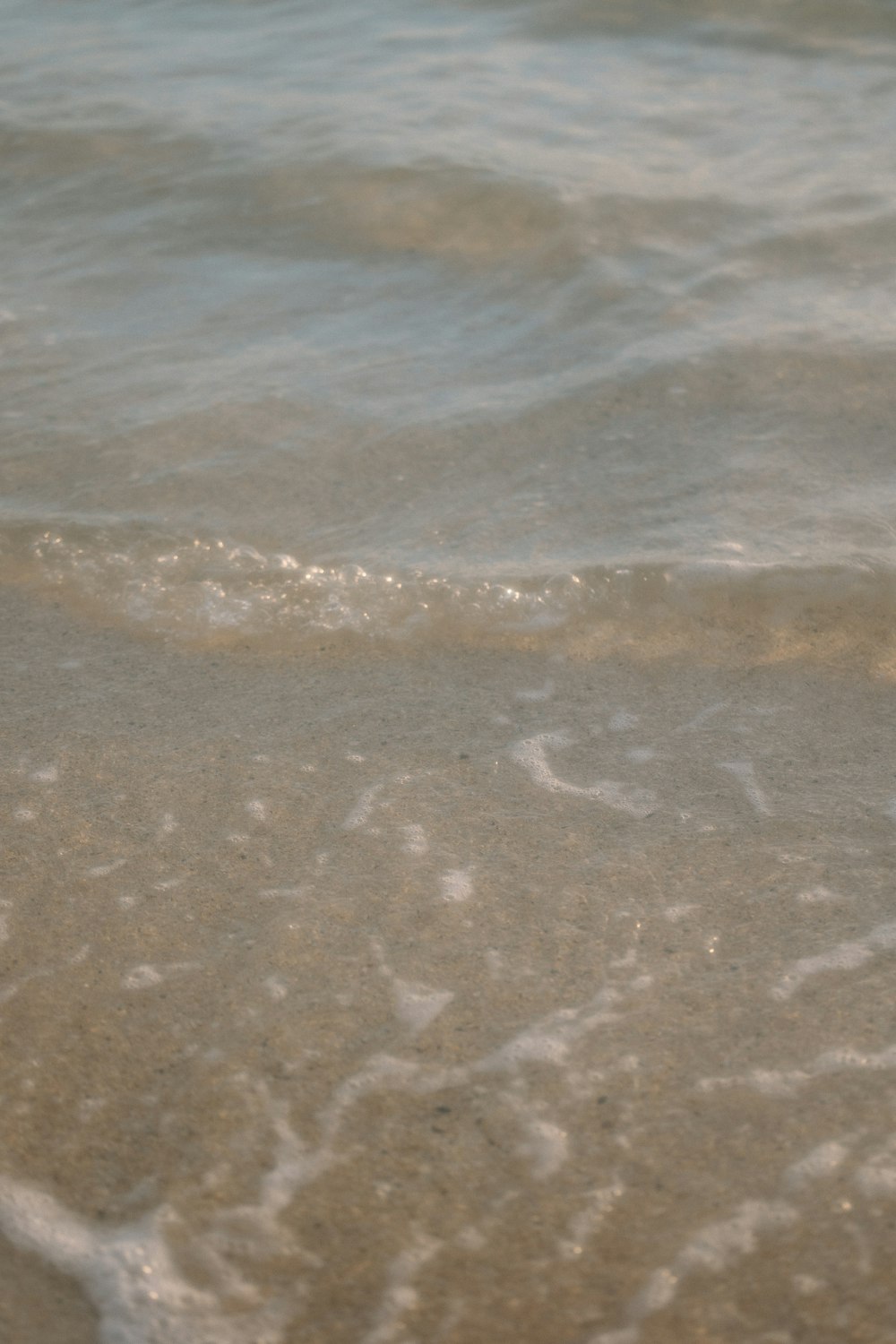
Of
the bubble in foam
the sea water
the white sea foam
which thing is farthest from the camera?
the white sea foam

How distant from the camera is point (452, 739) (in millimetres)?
2936

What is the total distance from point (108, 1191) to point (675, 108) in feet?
20.0

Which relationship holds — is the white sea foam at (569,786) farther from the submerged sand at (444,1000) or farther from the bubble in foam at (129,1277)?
the bubble in foam at (129,1277)

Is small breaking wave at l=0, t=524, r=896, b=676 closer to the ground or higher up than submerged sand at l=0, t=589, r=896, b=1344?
higher up

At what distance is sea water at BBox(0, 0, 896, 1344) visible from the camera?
188cm

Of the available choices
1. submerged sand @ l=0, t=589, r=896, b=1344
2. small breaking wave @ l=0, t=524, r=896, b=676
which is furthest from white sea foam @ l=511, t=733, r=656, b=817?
small breaking wave @ l=0, t=524, r=896, b=676

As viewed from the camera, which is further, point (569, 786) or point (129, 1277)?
point (569, 786)

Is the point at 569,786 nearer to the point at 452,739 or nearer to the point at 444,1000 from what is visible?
the point at 452,739

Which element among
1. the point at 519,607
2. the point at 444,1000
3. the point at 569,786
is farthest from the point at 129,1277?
the point at 519,607

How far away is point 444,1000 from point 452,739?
0.80 meters

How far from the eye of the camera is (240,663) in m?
3.22

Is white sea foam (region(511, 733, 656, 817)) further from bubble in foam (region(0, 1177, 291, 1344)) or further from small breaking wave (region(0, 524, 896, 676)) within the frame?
bubble in foam (region(0, 1177, 291, 1344))

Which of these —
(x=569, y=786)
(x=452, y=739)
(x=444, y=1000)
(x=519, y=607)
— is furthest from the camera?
(x=519, y=607)

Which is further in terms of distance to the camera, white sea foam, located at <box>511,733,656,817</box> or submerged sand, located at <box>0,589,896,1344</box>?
white sea foam, located at <box>511,733,656,817</box>
